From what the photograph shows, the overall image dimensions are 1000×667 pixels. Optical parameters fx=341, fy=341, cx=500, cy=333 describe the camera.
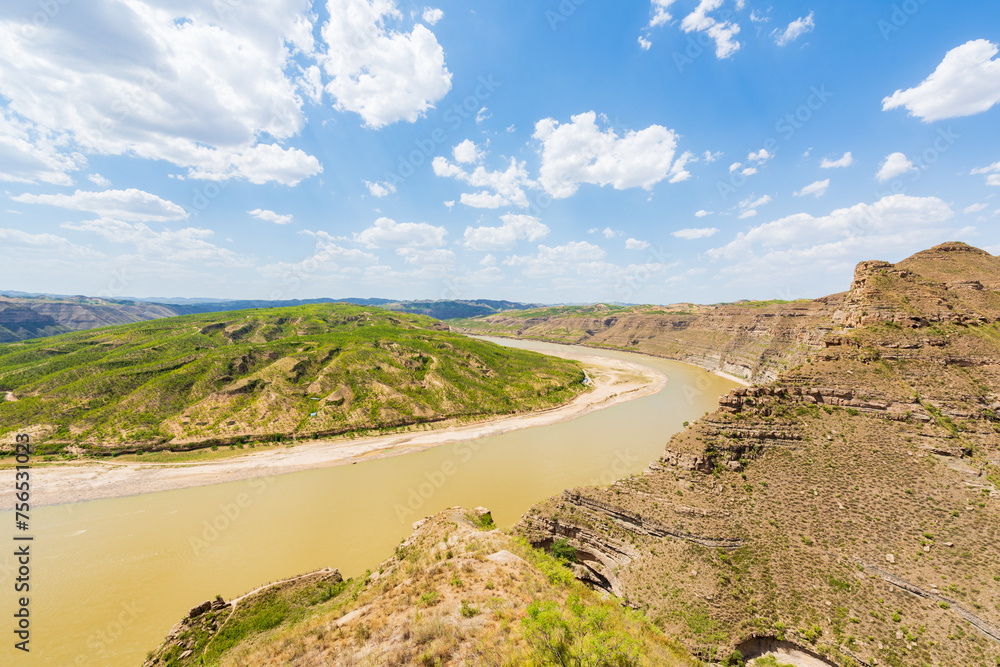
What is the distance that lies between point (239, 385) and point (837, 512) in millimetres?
91314

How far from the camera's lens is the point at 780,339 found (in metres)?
115

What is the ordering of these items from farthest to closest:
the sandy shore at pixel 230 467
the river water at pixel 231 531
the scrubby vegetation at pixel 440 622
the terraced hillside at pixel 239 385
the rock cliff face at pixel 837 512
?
the terraced hillside at pixel 239 385 → the sandy shore at pixel 230 467 → the river water at pixel 231 531 → the rock cliff face at pixel 837 512 → the scrubby vegetation at pixel 440 622

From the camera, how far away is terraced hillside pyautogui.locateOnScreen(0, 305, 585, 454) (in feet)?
189

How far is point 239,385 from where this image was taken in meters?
70.4

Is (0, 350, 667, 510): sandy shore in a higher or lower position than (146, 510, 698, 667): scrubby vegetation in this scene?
lower

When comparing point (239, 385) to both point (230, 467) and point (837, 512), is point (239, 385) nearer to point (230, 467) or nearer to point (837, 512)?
point (230, 467)

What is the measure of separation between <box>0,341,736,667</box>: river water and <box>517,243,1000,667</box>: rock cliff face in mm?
A: 15907

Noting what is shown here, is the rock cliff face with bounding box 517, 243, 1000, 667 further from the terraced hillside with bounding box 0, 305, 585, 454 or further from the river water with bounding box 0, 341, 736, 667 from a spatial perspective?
the terraced hillside with bounding box 0, 305, 585, 454

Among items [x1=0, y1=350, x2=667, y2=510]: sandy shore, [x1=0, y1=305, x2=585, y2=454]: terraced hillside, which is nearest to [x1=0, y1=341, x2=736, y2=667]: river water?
[x1=0, y1=350, x2=667, y2=510]: sandy shore

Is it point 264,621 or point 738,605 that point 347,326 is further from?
point 738,605

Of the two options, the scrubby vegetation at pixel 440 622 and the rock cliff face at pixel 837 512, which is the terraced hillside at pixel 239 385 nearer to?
the scrubby vegetation at pixel 440 622

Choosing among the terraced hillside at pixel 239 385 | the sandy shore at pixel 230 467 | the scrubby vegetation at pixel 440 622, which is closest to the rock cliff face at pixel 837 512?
the scrubby vegetation at pixel 440 622

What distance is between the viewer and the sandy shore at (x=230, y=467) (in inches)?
1737

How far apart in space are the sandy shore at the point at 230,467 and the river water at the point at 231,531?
2098 millimetres
